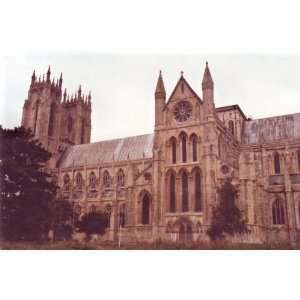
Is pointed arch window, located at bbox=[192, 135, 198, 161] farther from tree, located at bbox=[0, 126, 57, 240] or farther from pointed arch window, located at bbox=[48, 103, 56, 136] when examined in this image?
pointed arch window, located at bbox=[48, 103, 56, 136]

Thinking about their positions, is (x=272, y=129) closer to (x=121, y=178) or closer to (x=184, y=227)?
(x=121, y=178)

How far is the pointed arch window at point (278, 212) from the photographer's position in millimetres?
36125

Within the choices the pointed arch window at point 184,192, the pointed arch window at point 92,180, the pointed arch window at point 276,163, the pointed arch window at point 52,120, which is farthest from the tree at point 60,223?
the pointed arch window at point 52,120

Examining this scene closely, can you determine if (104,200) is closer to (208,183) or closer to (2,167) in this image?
(208,183)

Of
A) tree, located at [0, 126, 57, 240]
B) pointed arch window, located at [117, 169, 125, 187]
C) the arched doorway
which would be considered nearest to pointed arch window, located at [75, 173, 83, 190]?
pointed arch window, located at [117, 169, 125, 187]

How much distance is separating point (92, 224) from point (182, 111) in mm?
14364

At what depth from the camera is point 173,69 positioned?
19703 millimetres

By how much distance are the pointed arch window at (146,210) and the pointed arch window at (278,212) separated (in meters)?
12.7

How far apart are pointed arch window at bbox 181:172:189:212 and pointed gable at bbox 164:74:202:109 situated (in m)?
7.79

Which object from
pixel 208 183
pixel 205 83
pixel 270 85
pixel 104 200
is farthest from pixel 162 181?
pixel 270 85

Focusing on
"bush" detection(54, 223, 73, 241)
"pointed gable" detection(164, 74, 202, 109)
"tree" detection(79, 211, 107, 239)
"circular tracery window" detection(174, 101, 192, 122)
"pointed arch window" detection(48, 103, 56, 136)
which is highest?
"pointed arch window" detection(48, 103, 56, 136)

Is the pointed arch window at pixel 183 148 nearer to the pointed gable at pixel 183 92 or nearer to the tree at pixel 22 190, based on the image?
the pointed gable at pixel 183 92

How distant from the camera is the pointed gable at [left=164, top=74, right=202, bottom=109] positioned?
36531 mm

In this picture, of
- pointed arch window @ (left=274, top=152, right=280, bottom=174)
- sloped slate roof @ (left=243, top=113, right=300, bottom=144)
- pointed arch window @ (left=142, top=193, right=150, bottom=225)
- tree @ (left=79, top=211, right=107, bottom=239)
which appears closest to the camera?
tree @ (left=79, top=211, right=107, bottom=239)
